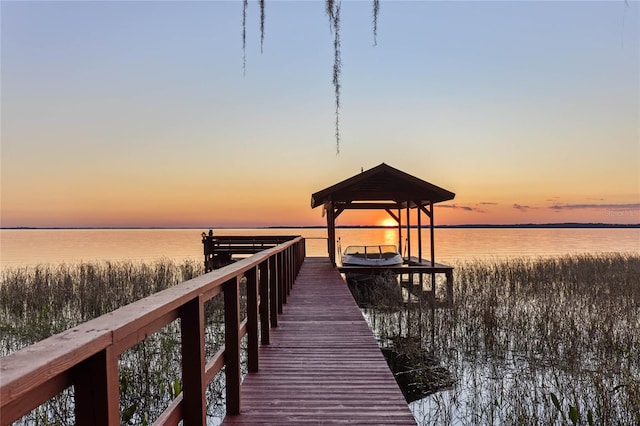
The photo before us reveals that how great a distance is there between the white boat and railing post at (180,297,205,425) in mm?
12685

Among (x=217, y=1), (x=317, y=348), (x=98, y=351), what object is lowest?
(x=317, y=348)

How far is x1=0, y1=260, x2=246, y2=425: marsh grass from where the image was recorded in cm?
507

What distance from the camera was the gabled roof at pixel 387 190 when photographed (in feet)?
46.1

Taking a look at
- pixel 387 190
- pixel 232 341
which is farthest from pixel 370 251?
pixel 232 341

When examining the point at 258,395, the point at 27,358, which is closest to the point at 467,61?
the point at 258,395

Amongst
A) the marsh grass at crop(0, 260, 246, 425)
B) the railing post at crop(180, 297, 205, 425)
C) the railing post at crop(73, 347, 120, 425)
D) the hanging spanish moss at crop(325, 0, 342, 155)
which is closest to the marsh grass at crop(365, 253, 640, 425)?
the marsh grass at crop(0, 260, 246, 425)

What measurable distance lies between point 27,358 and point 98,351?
0.24 meters

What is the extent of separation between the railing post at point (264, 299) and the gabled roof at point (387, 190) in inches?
357

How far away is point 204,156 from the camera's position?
25.3m

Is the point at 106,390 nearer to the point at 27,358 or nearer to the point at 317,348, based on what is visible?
the point at 27,358

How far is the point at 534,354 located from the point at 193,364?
6.41m

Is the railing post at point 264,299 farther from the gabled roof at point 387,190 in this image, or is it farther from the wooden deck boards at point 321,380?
the gabled roof at point 387,190

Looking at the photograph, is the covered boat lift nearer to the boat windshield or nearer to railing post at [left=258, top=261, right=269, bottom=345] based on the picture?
the boat windshield

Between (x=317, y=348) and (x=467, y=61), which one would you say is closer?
(x=317, y=348)
